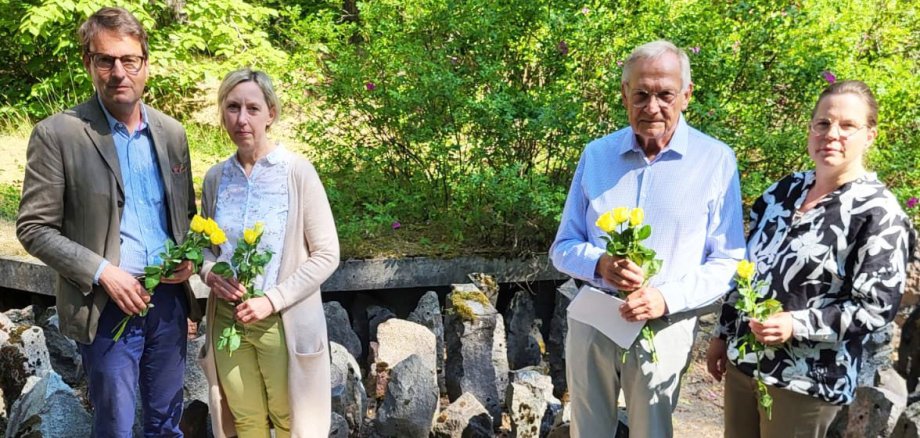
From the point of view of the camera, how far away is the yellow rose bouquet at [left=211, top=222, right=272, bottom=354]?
291 cm

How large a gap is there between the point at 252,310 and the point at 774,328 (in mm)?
1662

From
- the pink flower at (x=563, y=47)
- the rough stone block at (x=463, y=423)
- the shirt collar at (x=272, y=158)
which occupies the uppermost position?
the pink flower at (x=563, y=47)

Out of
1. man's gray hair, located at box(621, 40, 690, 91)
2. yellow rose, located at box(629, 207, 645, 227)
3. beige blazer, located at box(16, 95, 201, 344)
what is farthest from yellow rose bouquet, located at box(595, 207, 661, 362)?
beige blazer, located at box(16, 95, 201, 344)

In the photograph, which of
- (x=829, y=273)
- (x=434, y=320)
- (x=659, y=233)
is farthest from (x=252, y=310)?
(x=434, y=320)

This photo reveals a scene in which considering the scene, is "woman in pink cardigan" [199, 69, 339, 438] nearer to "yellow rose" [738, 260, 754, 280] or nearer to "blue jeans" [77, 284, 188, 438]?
"blue jeans" [77, 284, 188, 438]

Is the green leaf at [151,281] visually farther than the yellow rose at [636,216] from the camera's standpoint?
Yes

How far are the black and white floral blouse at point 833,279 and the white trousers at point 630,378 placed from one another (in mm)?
224

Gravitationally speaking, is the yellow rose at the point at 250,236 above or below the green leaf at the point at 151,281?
above

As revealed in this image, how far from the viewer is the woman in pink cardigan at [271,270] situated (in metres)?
3.03

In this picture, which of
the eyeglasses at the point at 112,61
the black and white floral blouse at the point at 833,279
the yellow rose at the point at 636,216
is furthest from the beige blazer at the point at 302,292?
the black and white floral blouse at the point at 833,279

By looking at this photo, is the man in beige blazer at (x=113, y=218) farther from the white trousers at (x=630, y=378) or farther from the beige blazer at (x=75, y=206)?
the white trousers at (x=630, y=378)


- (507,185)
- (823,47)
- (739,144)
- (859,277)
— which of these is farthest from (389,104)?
(859,277)

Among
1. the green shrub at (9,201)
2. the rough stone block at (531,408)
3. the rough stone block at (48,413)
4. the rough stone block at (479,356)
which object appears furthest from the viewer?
the green shrub at (9,201)

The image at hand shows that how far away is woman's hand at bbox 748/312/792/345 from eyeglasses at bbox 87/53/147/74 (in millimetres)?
2165
